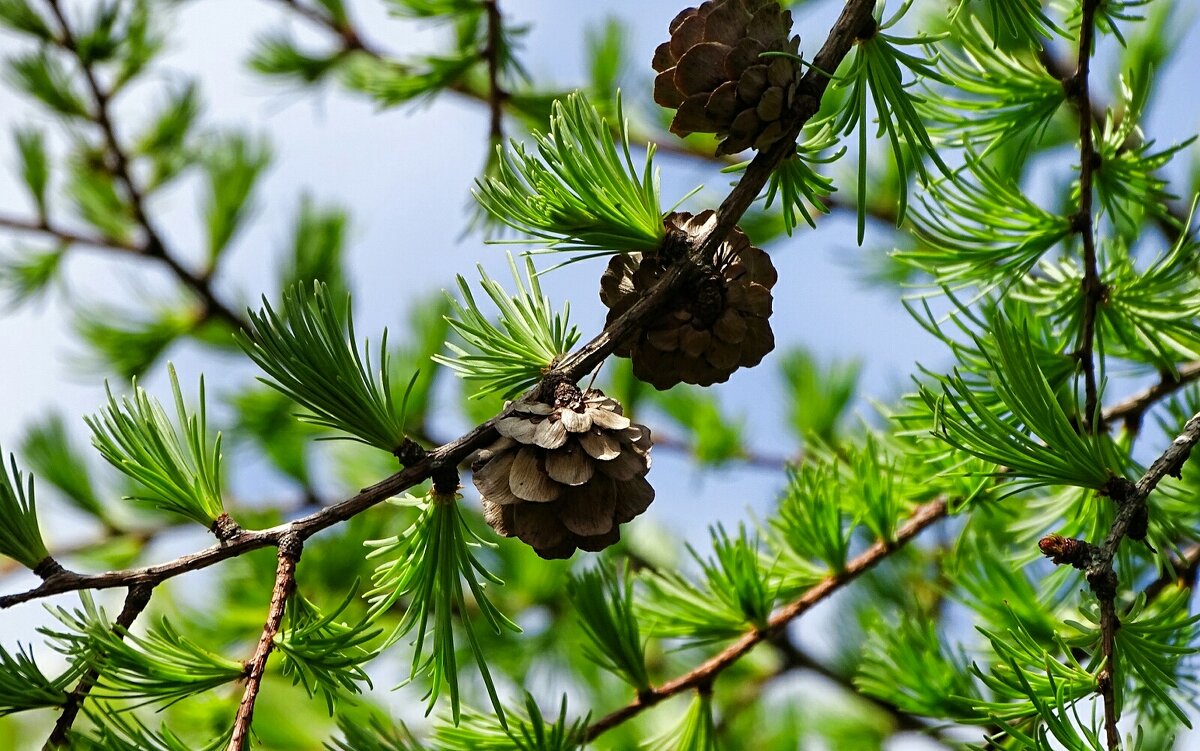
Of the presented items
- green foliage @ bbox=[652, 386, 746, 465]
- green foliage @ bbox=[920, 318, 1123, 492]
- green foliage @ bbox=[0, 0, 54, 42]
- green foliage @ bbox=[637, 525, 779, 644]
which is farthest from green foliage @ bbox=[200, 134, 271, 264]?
green foliage @ bbox=[920, 318, 1123, 492]

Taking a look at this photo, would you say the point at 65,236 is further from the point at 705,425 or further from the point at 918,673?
the point at 918,673

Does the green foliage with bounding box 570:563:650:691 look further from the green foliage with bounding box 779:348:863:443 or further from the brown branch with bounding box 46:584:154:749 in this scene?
the green foliage with bounding box 779:348:863:443

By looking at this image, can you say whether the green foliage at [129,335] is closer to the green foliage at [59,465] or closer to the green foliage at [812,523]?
the green foliage at [59,465]

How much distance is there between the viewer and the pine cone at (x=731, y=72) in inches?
17.4

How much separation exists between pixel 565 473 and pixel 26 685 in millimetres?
227

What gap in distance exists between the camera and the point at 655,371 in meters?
0.47

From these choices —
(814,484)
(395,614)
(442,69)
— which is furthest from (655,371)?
(395,614)

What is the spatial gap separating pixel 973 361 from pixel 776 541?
0.19 meters

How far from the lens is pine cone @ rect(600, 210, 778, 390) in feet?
1.51

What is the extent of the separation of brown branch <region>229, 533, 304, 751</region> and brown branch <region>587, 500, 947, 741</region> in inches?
8.6

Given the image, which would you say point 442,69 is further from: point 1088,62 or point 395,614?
point 395,614

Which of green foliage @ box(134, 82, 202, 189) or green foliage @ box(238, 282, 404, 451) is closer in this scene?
green foliage @ box(238, 282, 404, 451)

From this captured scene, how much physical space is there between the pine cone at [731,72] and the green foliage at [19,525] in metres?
0.32

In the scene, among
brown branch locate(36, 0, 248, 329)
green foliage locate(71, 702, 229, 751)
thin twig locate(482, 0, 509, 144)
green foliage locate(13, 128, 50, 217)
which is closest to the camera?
green foliage locate(71, 702, 229, 751)
